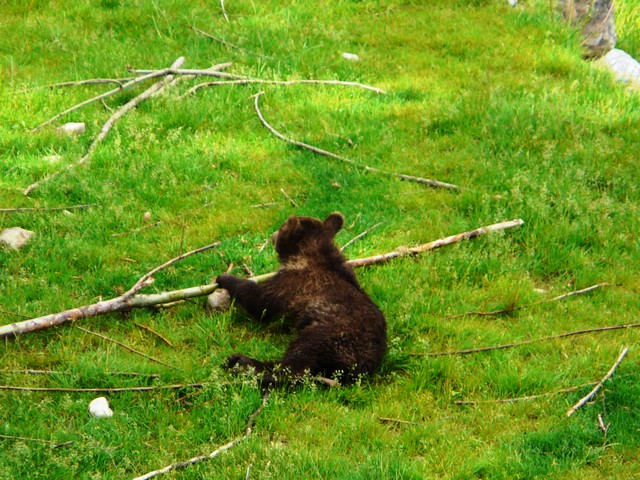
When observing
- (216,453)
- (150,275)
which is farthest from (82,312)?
(216,453)

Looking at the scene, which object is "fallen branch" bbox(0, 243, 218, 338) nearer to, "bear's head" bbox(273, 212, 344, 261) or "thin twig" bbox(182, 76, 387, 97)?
"bear's head" bbox(273, 212, 344, 261)

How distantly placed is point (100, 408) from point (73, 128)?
172 inches

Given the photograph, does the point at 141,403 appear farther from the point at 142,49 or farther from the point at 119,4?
the point at 119,4

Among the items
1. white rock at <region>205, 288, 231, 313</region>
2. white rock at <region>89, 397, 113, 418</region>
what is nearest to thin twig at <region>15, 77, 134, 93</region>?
white rock at <region>205, 288, 231, 313</region>

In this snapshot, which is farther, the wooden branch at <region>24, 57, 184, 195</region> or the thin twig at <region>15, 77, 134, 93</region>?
the thin twig at <region>15, 77, 134, 93</region>

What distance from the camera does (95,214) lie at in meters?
7.40

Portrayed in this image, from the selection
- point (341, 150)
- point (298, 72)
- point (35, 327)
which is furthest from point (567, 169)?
point (35, 327)

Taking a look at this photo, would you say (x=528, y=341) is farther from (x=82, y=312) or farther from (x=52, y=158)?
(x=52, y=158)

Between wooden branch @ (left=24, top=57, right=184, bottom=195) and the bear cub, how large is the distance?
2.54 m

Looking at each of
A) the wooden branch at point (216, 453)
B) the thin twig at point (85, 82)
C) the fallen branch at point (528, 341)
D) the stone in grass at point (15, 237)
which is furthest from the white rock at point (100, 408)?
the thin twig at point (85, 82)

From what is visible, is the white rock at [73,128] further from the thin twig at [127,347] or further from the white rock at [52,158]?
the thin twig at [127,347]

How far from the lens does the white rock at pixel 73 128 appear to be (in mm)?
A: 8633

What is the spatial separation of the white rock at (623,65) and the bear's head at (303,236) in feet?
17.7

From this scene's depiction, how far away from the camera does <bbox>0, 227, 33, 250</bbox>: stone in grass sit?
688 cm
